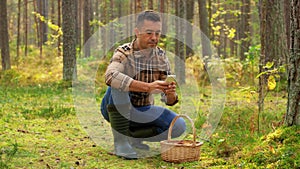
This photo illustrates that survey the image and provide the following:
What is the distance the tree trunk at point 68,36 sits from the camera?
36.9ft

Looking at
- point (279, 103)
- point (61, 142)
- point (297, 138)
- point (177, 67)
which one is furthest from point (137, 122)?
point (177, 67)

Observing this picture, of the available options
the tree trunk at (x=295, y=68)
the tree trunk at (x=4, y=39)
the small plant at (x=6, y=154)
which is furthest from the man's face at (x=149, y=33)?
the tree trunk at (x=4, y=39)

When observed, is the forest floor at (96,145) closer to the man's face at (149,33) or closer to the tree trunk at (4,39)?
the man's face at (149,33)

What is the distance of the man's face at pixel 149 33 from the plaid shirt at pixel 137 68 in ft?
0.55

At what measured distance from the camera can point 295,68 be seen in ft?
12.0

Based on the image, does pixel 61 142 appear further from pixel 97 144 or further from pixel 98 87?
pixel 98 87

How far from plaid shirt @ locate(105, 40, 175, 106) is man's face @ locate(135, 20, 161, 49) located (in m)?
0.17

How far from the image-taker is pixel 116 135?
4383mm

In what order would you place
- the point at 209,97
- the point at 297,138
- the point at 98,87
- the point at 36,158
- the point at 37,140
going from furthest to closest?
the point at 98,87 → the point at 209,97 → the point at 37,140 → the point at 36,158 → the point at 297,138

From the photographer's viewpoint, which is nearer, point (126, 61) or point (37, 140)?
point (126, 61)

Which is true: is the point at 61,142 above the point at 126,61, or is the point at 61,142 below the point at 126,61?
below

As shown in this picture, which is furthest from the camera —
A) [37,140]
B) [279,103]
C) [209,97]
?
[209,97]

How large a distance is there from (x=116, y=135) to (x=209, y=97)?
18.4 feet

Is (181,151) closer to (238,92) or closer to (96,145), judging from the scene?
(96,145)
